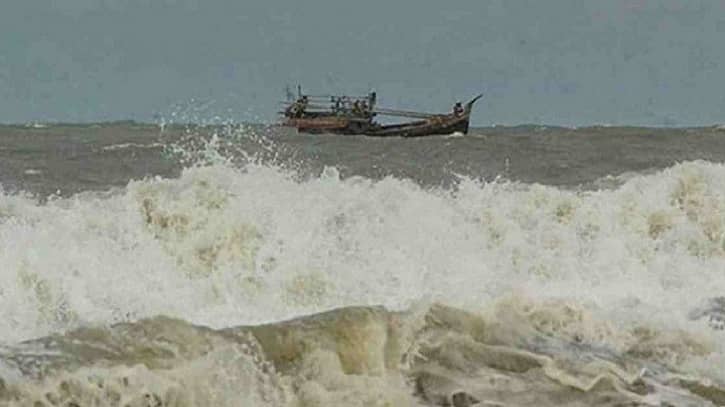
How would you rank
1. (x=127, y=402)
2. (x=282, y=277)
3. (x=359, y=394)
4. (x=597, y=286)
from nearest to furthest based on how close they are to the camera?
(x=127, y=402) < (x=359, y=394) < (x=282, y=277) < (x=597, y=286)

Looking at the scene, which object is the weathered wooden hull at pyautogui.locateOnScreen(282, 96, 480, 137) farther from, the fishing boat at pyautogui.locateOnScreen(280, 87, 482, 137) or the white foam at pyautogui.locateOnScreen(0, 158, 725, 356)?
the white foam at pyautogui.locateOnScreen(0, 158, 725, 356)

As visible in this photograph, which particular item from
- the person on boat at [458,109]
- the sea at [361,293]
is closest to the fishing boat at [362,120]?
the person on boat at [458,109]

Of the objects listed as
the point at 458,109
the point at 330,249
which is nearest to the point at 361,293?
the point at 330,249

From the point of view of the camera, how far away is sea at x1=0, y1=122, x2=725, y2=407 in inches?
297

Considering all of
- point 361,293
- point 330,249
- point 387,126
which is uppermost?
point 387,126

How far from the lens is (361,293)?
34.4 ft

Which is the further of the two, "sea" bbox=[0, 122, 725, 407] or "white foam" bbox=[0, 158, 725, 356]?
"white foam" bbox=[0, 158, 725, 356]

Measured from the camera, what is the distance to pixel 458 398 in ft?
25.4

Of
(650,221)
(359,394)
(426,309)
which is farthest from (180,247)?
(650,221)

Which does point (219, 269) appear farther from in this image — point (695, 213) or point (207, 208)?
point (695, 213)

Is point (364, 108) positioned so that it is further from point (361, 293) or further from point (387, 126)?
point (361, 293)

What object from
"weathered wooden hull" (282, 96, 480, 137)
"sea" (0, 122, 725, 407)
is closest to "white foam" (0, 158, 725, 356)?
"sea" (0, 122, 725, 407)

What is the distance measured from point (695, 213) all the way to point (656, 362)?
5879 mm

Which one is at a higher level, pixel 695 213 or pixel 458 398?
pixel 695 213
